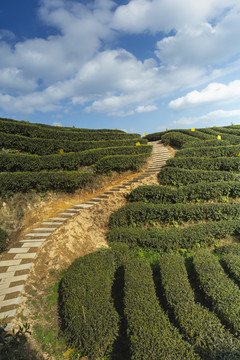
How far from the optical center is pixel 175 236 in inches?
301

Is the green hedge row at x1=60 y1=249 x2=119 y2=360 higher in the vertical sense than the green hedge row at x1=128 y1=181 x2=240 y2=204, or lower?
lower

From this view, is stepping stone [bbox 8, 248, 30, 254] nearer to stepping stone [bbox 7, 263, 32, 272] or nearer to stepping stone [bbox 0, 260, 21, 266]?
stepping stone [bbox 0, 260, 21, 266]

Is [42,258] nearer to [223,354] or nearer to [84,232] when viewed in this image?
[84,232]

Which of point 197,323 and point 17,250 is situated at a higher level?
point 17,250

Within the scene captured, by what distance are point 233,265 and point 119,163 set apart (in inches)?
314

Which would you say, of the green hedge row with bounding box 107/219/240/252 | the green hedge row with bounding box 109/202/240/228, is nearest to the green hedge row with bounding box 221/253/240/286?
the green hedge row with bounding box 107/219/240/252

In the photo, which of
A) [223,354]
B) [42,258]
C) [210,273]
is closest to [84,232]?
[42,258]

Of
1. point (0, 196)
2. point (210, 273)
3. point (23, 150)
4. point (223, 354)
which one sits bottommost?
point (223, 354)

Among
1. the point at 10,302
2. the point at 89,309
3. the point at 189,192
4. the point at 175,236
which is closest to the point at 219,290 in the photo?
the point at 175,236

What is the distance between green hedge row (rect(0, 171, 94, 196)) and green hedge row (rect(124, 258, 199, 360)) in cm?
619

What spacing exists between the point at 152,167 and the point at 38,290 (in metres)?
9.64

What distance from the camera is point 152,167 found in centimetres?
1310

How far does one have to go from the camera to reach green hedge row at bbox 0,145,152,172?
994 centimetres

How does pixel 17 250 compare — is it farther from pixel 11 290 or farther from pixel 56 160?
pixel 56 160
